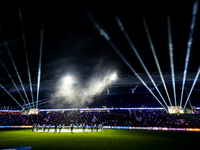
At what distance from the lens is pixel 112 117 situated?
3322cm

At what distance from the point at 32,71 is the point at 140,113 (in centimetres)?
3056

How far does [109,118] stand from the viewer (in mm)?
32906

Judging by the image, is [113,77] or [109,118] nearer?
[113,77]

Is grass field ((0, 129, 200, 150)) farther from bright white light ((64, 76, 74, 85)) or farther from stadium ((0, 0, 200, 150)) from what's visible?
bright white light ((64, 76, 74, 85))

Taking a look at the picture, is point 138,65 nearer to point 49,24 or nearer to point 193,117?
point 49,24

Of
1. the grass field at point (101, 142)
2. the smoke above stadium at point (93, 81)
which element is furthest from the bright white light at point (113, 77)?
the grass field at point (101, 142)

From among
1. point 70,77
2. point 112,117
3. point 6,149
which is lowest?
point 112,117

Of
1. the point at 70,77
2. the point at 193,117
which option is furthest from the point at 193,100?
the point at 70,77

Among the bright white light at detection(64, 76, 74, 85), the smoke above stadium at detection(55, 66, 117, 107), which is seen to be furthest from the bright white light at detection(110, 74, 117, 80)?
the bright white light at detection(64, 76, 74, 85)

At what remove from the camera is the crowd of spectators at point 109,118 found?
93.0 feet

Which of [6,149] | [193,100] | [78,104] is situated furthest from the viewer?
[78,104]

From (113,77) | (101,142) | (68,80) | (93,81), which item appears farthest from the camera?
(93,81)

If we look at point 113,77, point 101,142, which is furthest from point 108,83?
point 101,142

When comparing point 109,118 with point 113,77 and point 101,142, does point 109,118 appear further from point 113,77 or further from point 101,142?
point 101,142
